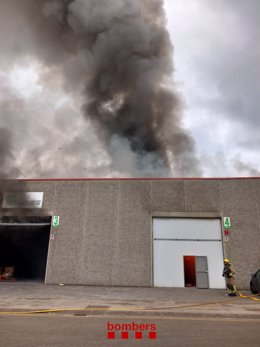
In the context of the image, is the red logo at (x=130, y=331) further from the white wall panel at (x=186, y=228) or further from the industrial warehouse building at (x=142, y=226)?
the white wall panel at (x=186, y=228)

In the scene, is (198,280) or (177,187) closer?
(198,280)

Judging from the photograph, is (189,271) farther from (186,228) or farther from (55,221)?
(55,221)

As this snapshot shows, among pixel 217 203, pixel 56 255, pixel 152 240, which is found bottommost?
pixel 56 255

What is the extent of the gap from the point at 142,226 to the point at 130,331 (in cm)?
888

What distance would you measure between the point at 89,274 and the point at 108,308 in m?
6.68

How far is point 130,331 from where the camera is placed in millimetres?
5277

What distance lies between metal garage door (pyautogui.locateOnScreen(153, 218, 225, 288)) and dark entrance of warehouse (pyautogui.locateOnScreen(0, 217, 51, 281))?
6586 mm

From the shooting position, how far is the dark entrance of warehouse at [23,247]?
1552cm

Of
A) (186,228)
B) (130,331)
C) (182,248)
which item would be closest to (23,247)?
(182,248)

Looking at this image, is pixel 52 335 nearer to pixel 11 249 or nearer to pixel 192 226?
pixel 192 226

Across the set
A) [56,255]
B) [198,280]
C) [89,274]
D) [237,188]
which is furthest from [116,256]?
[237,188]

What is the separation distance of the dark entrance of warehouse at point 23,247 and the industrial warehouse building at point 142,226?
0.23 m

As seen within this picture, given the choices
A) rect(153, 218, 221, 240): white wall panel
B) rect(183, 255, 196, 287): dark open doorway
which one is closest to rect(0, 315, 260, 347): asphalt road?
rect(153, 218, 221, 240): white wall panel

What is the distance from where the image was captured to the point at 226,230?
45.0 feet
